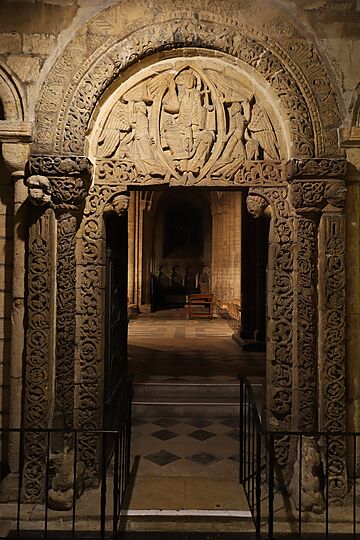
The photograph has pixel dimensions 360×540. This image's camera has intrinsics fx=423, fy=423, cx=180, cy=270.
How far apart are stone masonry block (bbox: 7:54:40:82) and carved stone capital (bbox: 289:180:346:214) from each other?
2372 millimetres

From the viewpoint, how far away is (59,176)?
342cm

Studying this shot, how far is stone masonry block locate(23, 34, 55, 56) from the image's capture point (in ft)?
11.6

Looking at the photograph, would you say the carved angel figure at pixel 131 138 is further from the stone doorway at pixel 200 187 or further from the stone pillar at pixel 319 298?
the stone pillar at pixel 319 298

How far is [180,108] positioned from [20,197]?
62.5 inches

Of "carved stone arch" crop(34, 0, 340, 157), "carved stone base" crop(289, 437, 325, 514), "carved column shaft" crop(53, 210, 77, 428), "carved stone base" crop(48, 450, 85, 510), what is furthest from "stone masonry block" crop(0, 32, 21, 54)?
"carved stone base" crop(289, 437, 325, 514)

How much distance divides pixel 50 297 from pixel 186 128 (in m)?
1.88

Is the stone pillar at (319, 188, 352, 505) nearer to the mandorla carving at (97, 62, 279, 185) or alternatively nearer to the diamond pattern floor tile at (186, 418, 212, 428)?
the mandorla carving at (97, 62, 279, 185)

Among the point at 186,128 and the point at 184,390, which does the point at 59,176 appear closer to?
the point at 186,128

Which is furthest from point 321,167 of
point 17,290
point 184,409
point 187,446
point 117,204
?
point 184,409

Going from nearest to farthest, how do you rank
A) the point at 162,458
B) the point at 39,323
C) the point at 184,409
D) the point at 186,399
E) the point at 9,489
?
the point at 9,489 < the point at 39,323 < the point at 162,458 < the point at 184,409 < the point at 186,399

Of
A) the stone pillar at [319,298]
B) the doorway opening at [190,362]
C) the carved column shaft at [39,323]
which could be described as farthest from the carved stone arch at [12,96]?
the stone pillar at [319,298]

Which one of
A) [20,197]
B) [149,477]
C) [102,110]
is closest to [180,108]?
[102,110]

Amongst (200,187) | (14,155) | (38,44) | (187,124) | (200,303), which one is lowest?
(200,303)

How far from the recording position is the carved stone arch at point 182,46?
11.5 ft
